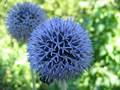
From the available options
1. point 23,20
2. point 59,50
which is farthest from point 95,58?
point 59,50

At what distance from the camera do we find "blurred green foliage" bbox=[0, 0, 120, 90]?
3105 millimetres

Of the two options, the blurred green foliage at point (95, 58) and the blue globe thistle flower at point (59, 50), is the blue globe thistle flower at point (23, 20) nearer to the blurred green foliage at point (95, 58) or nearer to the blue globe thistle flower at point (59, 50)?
the blue globe thistle flower at point (59, 50)

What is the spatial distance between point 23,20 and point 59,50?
1.69ft

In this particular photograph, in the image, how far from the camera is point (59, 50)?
5.40 feet

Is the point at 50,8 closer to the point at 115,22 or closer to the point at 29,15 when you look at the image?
the point at 115,22

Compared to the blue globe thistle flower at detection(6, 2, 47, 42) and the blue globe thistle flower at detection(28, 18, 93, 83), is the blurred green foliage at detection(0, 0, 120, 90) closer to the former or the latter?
the blue globe thistle flower at detection(6, 2, 47, 42)

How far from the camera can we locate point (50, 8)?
3840mm

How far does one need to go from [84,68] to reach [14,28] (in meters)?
0.56

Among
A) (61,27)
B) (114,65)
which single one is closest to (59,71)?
(61,27)

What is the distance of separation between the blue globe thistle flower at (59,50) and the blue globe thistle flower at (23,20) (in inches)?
13.2

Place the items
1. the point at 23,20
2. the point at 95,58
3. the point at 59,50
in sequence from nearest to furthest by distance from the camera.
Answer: the point at 59,50, the point at 23,20, the point at 95,58

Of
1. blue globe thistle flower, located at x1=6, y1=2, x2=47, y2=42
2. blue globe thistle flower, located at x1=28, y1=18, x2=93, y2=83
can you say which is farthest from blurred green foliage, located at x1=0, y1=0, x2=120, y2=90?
blue globe thistle flower, located at x1=28, y1=18, x2=93, y2=83

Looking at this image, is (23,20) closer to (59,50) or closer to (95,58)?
(59,50)

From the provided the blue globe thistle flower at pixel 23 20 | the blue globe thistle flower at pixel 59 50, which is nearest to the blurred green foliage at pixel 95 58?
the blue globe thistle flower at pixel 23 20
